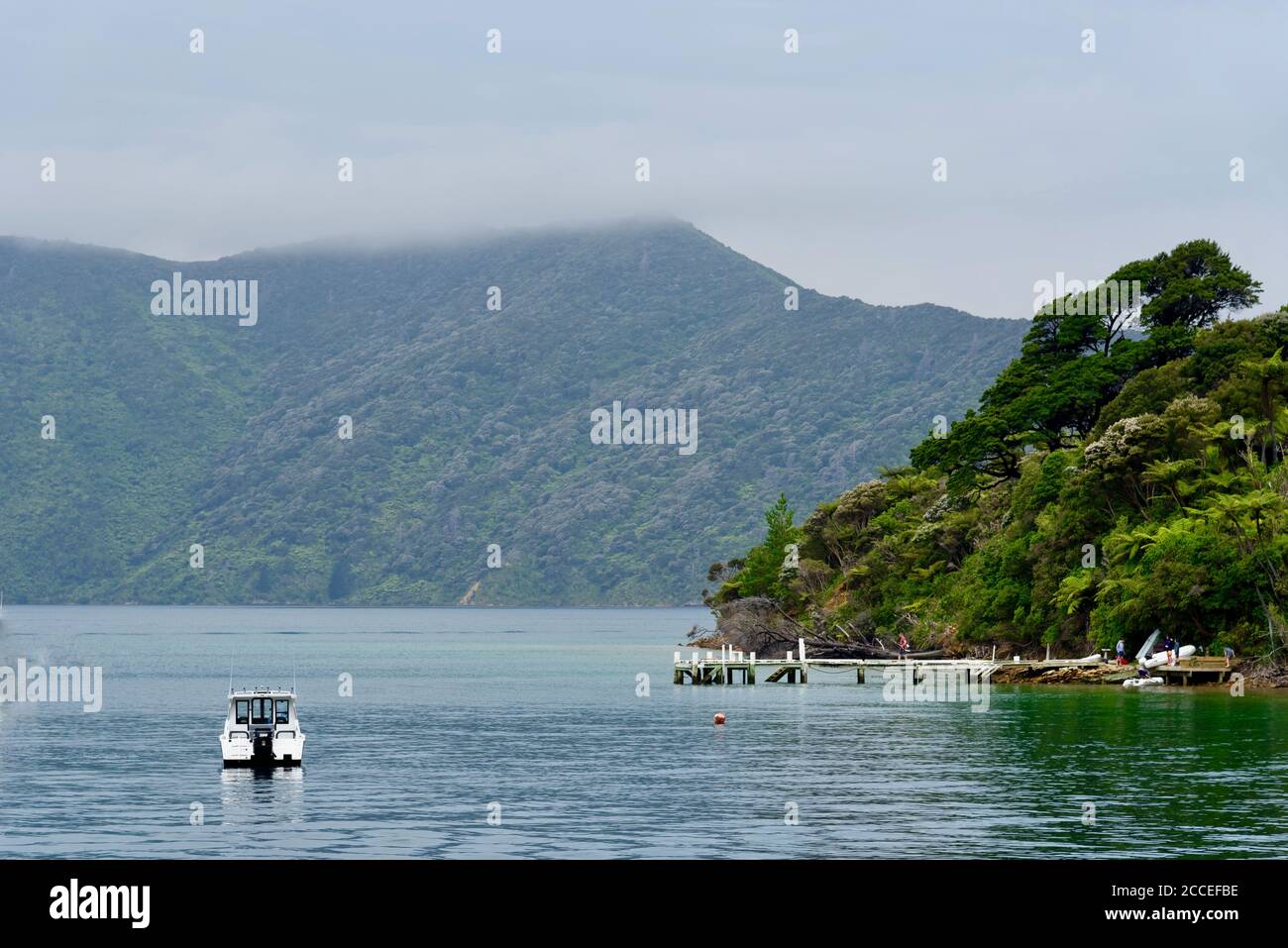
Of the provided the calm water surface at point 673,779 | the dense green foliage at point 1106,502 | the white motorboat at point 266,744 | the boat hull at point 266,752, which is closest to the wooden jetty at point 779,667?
the dense green foliage at point 1106,502

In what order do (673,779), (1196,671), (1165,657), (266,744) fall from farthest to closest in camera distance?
(1165,657)
(1196,671)
(266,744)
(673,779)

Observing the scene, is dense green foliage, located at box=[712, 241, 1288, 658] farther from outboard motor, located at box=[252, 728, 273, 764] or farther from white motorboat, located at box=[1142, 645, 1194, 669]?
outboard motor, located at box=[252, 728, 273, 764]

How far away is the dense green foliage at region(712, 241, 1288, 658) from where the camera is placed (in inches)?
4003

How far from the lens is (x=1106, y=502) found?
11544cm

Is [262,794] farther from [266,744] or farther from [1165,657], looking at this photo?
[1165,657]

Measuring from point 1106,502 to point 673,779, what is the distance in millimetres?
62068

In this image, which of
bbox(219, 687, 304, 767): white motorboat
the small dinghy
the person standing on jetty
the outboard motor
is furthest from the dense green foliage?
the outboard motor

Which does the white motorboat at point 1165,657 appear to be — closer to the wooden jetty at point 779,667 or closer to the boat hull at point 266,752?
the wooden jetty at point 779,667

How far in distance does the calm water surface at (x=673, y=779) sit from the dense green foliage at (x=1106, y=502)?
7881 mm

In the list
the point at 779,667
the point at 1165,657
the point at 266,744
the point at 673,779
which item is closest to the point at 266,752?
the point at 266,744

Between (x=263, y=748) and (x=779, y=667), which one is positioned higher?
(x=263, y=748)

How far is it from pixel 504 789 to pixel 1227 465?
68.2 meters

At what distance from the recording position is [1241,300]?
137 m
